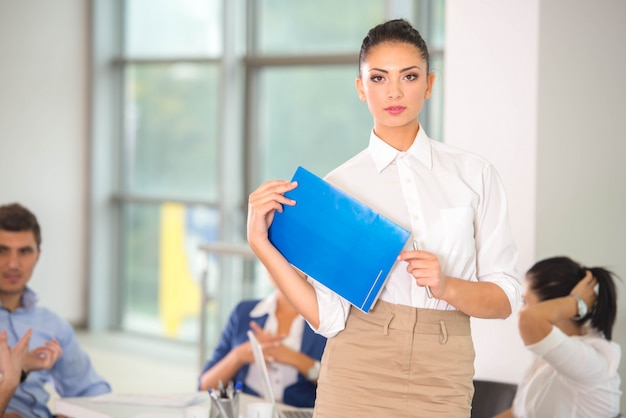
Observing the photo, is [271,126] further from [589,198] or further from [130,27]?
[589,198]

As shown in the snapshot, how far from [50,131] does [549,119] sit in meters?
5.07

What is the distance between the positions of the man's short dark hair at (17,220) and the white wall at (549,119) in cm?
172

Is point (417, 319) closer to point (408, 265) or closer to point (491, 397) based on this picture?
point (408, 265)

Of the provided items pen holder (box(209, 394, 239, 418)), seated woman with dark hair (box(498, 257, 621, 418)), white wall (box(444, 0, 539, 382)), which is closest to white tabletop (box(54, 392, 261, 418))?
pen holder (box(209, 394, 239, 418))

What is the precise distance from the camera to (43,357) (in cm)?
335

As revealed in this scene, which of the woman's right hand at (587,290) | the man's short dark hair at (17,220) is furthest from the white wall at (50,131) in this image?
the woman's right hand at (587,290)

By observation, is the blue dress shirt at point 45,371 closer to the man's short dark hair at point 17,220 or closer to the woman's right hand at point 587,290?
the man's short dark hair at point 17,220

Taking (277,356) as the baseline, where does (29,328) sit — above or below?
above

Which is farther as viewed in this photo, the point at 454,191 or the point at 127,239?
the point at 127,239

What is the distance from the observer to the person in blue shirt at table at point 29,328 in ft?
11.4

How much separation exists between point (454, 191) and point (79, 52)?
632 cm

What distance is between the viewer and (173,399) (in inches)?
120

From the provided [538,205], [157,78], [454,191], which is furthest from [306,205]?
[157,78]

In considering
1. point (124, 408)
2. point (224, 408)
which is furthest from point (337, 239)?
point (124, 408)
